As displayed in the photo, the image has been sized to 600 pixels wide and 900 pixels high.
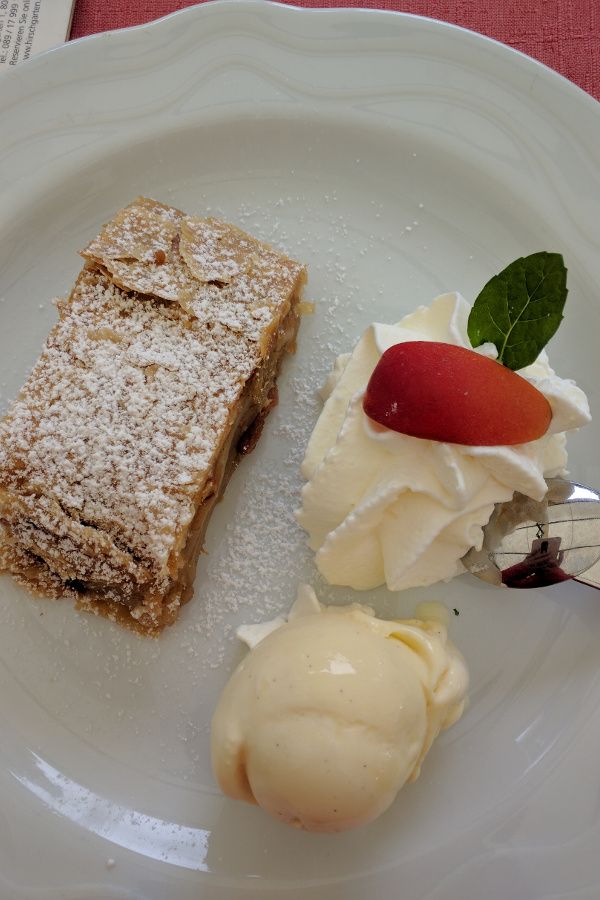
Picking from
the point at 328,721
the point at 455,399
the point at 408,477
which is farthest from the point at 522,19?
the point at 328,721

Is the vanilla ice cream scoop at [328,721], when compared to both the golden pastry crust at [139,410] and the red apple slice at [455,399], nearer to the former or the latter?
the golden pastry crust at [139,410]

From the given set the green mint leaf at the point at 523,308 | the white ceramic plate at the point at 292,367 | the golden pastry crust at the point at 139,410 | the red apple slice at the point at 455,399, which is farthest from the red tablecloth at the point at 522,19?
the red apple slice at the point at 455,399

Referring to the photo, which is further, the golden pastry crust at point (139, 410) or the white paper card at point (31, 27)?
the white paper card at point (31, 27)

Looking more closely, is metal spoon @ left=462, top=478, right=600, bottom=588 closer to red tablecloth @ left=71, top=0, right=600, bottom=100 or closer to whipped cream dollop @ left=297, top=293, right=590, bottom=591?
whipped cream dollop @ left=297, top=293, right=590, bottom=591

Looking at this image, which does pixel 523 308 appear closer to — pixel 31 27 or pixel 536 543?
pixel 536 543

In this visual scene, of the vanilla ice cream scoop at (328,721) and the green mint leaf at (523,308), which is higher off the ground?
the green mint leaf at (523,308)

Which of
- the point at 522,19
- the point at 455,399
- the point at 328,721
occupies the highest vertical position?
the point at 522,19

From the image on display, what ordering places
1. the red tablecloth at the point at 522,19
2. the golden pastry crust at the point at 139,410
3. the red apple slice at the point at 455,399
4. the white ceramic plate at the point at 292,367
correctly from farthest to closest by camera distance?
the red tablecloth at the point at 522,19, the white ceramic plate at the point at 292,367, the golden pastry crust at the point at 139,410, the red apple slice at the point at 455,399
